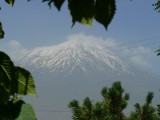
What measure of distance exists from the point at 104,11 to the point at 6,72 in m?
0.35

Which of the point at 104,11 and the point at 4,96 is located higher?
the point at 104,11

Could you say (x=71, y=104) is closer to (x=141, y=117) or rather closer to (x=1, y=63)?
(x=141, y=117)

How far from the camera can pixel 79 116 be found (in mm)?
10320

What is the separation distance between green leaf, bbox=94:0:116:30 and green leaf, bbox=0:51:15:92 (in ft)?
0.98

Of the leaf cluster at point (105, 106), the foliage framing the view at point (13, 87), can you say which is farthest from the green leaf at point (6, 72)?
the leaf cluster at point (105, 106)

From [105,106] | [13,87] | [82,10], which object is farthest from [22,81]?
[105,106]

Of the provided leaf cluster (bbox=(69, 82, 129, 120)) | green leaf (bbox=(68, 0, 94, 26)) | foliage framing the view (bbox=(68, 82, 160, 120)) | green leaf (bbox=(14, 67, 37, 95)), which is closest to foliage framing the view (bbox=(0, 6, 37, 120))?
green leaf (bbox=(14, 67, 37, 95))

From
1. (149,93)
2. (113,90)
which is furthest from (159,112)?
(113,90)

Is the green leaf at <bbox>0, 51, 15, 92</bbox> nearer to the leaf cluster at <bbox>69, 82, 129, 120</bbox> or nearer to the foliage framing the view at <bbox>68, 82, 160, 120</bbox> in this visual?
the foliage framing the view at <bbox>68, 82, 160, 120</bbox>

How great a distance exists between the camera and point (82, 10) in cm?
127

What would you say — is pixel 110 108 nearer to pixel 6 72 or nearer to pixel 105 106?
pixel 105 106

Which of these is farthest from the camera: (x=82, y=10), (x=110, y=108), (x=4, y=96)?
(x=110, y=108)

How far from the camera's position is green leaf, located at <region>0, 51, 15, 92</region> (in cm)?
118

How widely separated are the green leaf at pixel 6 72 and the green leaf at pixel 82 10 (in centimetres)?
25
